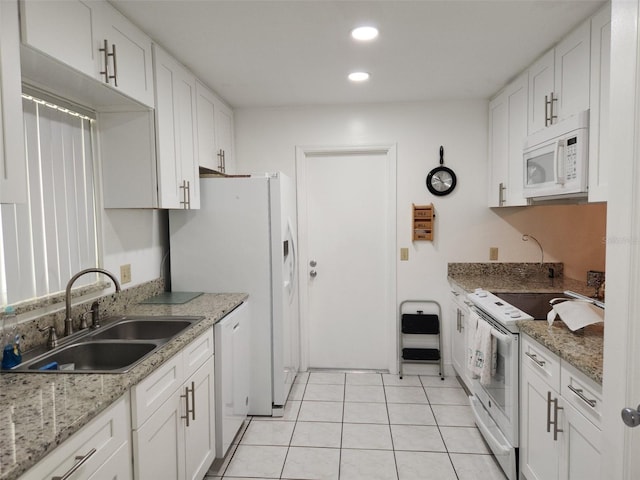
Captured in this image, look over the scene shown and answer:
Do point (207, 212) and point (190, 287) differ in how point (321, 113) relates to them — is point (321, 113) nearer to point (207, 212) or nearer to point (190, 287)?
point (207, 212)

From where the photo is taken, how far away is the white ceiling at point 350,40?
1.90 metres

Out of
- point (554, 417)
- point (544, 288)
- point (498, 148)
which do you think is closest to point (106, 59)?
point (554, 417)

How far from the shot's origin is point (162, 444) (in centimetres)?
160

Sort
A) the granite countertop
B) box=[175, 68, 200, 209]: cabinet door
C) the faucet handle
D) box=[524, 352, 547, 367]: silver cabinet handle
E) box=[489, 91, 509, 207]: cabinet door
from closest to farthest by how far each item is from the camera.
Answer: the granite countertop → the faucet handle → box=[524, 352, 547, 367]: silver cabinet handle → box=[175, 68, 200, 209]: cabinet door → box=[489, 91, 509, 207]: cabinet door

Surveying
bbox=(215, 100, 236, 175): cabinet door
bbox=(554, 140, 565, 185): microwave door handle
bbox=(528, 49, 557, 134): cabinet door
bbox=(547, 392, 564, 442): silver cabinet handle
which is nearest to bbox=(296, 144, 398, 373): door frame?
bbox=(215, 100, 236, 175): cabinet door

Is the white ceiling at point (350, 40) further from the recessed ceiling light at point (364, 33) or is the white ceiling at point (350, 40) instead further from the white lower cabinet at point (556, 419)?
the white lower cabinet at point (556, 419)

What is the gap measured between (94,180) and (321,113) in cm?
202

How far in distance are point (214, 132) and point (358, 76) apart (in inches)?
45.4

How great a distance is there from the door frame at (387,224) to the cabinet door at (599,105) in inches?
67.1

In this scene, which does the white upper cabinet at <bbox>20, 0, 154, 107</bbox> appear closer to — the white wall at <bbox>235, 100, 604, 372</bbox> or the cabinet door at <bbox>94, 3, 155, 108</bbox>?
the cabinet door at <bbox>94, 3, 155, 108</bbox>

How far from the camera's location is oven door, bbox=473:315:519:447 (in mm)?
2057

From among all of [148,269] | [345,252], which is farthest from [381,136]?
[148,269]

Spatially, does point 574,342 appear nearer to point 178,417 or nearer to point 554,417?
point 554,417

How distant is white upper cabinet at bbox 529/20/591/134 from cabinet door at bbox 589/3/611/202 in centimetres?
5
